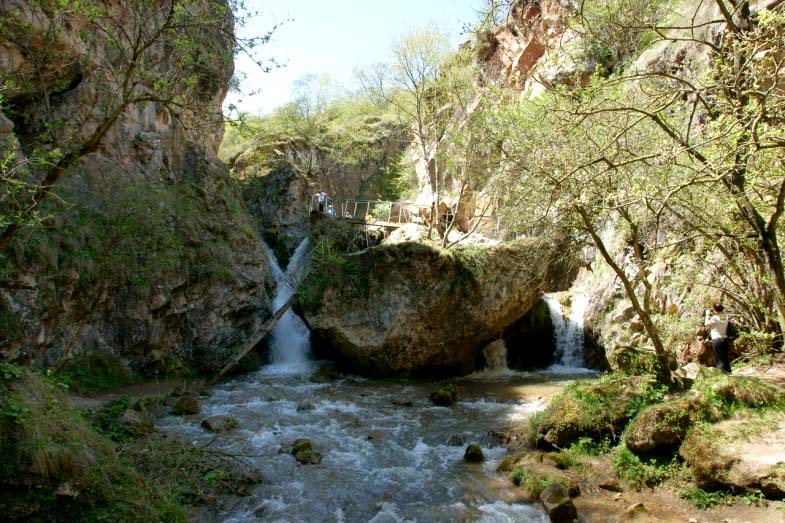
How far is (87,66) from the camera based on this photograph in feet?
46.2

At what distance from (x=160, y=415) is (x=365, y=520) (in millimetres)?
6557

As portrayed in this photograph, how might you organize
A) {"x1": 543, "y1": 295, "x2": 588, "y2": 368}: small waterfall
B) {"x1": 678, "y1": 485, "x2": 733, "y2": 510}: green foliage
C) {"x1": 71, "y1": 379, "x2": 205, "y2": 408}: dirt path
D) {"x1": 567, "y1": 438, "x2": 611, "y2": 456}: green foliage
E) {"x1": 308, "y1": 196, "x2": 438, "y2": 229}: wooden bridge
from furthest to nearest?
{"x1": 308, "y1": 196, "x2": 438, "y2": 229}: wooden bridge < {"x1": 543, "y1": 295, "x2": 588, "y2": 368}: small waterfall < {"x1": 71, "y1": 379, "x2": 205, "y2": 408}: dirt path < {"x1": 567, "y1": 438, "x2": 611, "y2": 456}: green foliage < {"x1": 678, "y1": 485, "x2": 733, "y2": 510}: green foliage

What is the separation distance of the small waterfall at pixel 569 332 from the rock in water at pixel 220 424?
13223mm

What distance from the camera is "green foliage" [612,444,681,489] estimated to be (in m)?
8.52

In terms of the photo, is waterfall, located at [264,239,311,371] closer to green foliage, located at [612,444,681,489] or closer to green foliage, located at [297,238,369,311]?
green foliage, located at [297,238,369,311]

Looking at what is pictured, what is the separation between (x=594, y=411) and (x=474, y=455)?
8.17 feet

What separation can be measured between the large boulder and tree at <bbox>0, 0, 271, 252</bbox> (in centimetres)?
760

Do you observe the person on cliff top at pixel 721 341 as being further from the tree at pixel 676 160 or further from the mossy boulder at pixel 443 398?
the mossy boulder at pixel 443 398

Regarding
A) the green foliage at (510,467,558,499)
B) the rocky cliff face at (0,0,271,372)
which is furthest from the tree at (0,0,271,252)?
the green foliage at (510,467,558,499)

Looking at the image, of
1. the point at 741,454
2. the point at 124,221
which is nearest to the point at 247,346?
the point at 124,221

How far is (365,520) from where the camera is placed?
26.1ft

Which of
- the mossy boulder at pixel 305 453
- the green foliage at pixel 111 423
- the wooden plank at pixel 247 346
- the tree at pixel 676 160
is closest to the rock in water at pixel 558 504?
the tree at pixel 676 160

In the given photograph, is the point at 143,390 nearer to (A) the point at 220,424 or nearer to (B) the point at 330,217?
(A) the point at 220,424

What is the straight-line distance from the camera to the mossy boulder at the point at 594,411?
9945 millimetres
